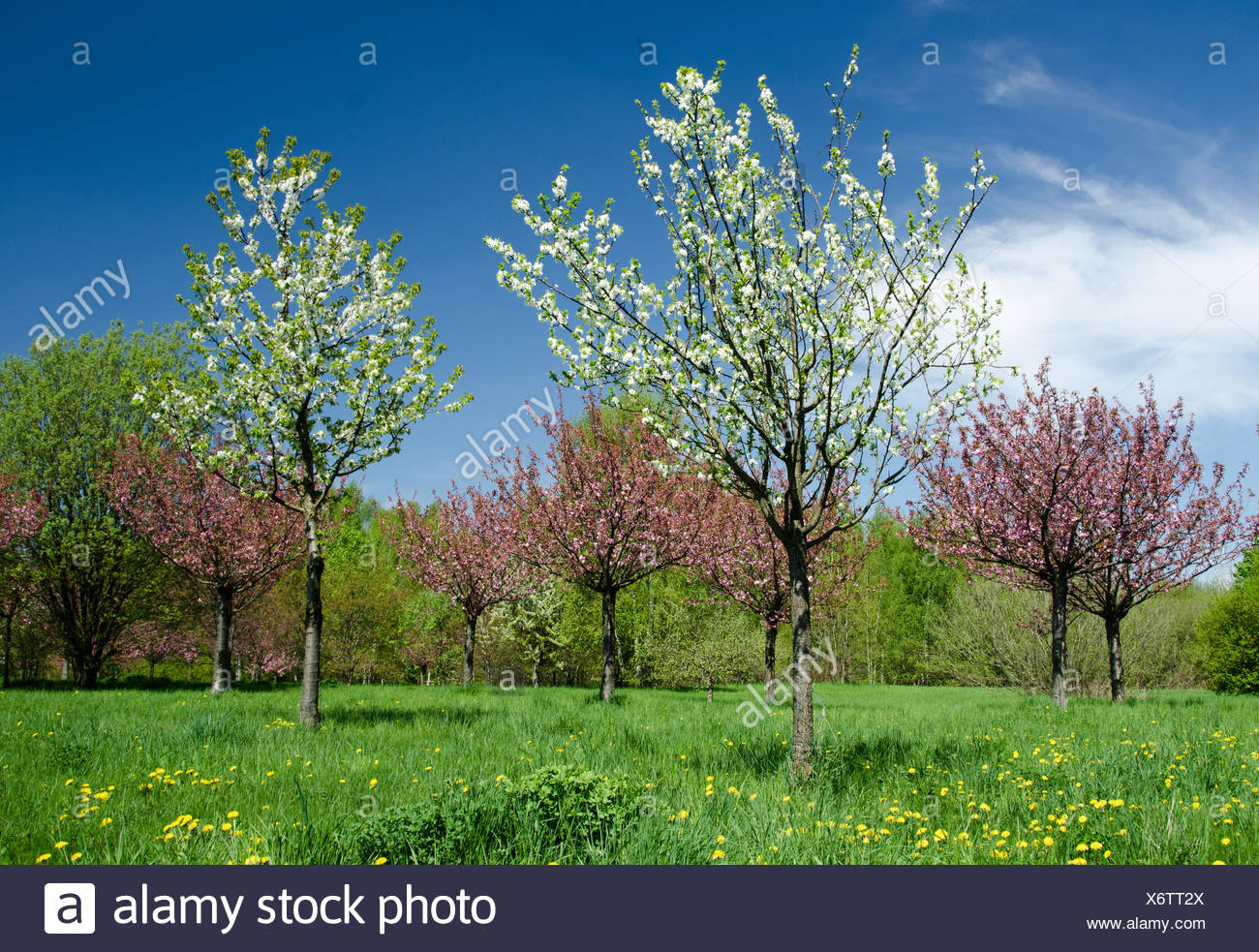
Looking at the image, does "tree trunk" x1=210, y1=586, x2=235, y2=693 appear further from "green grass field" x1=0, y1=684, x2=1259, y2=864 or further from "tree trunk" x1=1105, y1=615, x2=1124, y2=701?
"tree trunk" x1=1105, y1=615, x2=1124, y2=701

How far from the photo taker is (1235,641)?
2739 cm

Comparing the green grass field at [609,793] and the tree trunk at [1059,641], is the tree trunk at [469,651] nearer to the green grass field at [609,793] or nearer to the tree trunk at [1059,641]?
the green grass field at [609,793]

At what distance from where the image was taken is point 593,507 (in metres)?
18.2

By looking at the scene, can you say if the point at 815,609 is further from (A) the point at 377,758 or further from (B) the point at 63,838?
(B) the point at 63,838

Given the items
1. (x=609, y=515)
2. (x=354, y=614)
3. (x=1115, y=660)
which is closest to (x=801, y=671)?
(x=609, y=515)

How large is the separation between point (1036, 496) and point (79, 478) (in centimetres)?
2757

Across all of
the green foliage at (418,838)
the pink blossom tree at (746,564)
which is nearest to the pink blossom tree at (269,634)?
the pink blossom tree at (746,564)

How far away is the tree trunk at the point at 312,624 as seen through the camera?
34.0 feet

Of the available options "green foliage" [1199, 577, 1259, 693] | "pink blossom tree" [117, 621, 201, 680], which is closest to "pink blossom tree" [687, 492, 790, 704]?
"green foliage" [1199, 577, 1259, 693]

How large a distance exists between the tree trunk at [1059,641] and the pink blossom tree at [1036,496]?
0.02 meters

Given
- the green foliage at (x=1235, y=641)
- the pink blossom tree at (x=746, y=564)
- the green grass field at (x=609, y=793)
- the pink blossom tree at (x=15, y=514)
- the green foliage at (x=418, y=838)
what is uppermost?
the pink blossom tree at (x=15, y=514)

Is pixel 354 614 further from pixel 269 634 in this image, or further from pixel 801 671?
pixel 801 671

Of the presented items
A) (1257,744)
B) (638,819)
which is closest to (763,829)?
(638,819)

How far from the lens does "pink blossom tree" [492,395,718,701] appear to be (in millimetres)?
18000
